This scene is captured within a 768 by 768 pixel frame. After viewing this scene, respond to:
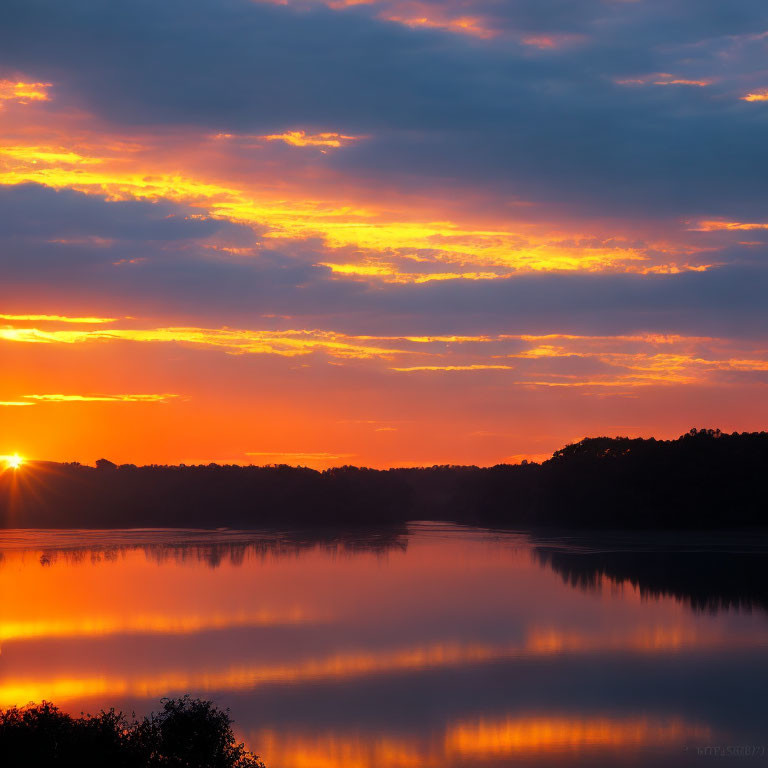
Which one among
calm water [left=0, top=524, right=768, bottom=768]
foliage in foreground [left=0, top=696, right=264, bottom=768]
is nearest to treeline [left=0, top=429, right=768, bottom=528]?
calm water [left=0, top=524, right=768, bottom=768]

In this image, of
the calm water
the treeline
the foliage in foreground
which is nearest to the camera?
the foliage in foreground

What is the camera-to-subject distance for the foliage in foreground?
14.1m

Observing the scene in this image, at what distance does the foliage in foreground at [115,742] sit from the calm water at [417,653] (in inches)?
122

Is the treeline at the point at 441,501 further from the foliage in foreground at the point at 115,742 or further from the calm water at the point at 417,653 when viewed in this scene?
the foliage in foreground at the point at 115,742

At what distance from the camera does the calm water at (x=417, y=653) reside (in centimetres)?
1997

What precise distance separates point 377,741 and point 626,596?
25211 millimetres

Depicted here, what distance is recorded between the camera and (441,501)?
14775cm

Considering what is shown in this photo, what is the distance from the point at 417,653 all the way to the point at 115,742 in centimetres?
1486

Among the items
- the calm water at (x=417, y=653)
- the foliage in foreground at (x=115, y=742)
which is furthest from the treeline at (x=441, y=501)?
the foliage in foreground at (x=115, y=742)

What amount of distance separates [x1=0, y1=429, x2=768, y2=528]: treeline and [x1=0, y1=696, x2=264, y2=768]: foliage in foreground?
82.8 m

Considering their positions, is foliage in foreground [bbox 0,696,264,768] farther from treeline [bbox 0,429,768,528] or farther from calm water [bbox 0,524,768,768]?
treeline [bbox 0,429,768,528]

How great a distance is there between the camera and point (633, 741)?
64.5 ft

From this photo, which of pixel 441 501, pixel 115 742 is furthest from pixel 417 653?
pixel 441 501

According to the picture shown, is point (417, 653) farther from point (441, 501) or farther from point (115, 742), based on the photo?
point (441, 501)
